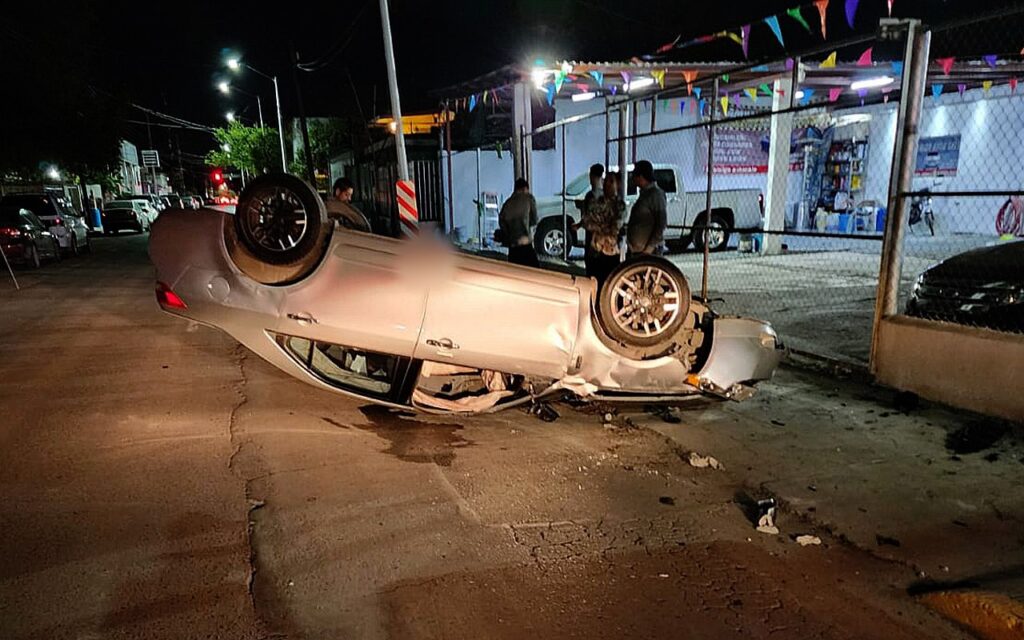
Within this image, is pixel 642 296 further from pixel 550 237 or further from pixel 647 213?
pixel 550 237

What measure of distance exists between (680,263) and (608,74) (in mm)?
4248

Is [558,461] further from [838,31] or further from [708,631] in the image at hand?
[838,31]

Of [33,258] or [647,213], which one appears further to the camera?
[33,258]

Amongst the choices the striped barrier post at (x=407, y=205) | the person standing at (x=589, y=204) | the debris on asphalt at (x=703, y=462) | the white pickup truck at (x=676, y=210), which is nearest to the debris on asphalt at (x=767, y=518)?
the debris on asphalt at (x=703, y=462)

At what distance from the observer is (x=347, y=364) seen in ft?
16.5

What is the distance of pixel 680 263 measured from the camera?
14.1 m

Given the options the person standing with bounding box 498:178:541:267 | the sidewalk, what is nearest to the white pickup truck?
the person standing with bounding box 498:178:541:267

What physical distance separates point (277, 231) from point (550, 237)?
1081cm

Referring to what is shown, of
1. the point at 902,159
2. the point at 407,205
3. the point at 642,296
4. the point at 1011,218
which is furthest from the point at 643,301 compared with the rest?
the point at 1011,218

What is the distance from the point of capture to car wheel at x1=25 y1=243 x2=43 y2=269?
14.8m

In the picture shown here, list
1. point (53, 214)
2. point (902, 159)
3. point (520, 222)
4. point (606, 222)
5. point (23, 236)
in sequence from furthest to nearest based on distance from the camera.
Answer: point (53, 214)
point (23, 236)
point (520, 222)
point (606, 222)
point (902, 159)

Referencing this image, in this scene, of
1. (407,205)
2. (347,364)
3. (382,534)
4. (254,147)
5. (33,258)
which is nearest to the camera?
(382,534)

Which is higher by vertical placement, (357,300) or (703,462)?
(357,300)

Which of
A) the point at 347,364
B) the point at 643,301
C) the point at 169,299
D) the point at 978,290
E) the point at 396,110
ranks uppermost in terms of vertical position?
the point at 396,110
